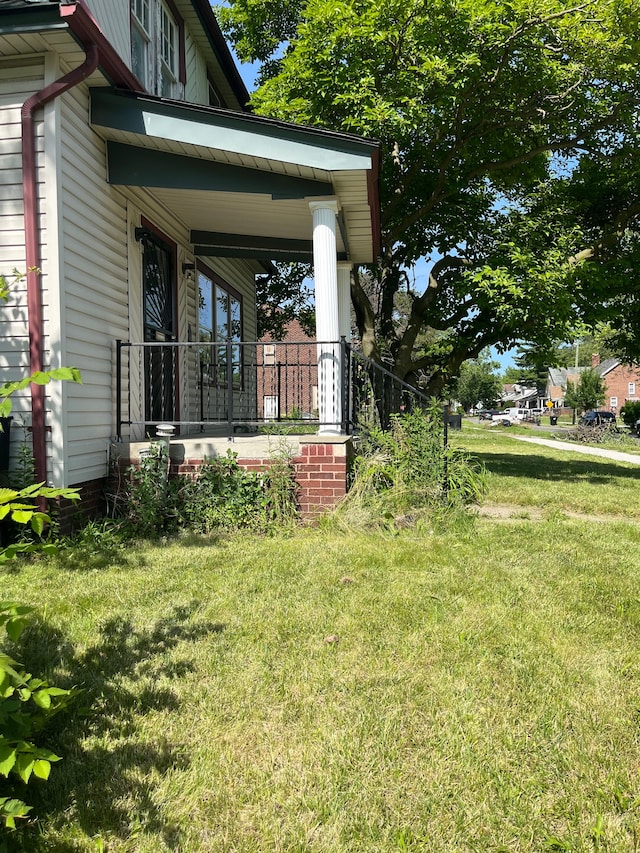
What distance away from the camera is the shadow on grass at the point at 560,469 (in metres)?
10.9

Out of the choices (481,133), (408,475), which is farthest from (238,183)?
(481,133)

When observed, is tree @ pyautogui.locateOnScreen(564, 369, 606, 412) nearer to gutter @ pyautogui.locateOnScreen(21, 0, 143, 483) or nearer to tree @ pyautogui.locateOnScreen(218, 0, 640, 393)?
tree @ pyautogui.locateOnScreen(218, 0, 640, 393)

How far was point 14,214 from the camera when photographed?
494 centimetres

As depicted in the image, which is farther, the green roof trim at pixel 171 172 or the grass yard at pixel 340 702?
the green roof trim at pixel 171 172

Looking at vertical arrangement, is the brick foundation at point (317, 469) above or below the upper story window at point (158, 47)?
below

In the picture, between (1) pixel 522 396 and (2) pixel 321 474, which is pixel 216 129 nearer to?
(2) pixel 321 474

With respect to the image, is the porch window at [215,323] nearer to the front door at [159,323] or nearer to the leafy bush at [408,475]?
the front door at [159,323]

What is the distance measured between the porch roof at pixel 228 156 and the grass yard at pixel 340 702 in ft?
11.7

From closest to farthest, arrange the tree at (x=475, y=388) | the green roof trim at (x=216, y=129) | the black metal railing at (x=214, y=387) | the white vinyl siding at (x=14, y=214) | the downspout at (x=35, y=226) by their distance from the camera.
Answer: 1. the downspout at (x=35, y=226)
2. the white vinyl siding at (x=14, y=214)
3. the green roof trim at (x=216, y=129)
4. the black metal railing at (x=214, y=387)
5. the tree at (x=475, y=388)

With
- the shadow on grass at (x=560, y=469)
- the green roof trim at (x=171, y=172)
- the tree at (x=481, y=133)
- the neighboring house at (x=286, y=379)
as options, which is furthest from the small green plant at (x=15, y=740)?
the shadow on grass at (x=560, y=469)

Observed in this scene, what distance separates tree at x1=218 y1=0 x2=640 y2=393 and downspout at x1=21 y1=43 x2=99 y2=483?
5231 mm

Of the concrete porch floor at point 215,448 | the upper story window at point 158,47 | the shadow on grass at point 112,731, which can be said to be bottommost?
the shadow on grass at point 112,731

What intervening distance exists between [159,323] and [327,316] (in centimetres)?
253

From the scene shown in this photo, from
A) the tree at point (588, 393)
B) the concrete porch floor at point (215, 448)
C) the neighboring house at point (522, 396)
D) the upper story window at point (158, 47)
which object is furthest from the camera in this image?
the neighboring house at point (522, 396)
